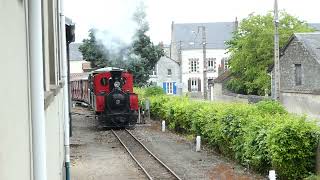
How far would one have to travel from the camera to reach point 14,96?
2.86m

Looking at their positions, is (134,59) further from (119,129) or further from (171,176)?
(171,176)

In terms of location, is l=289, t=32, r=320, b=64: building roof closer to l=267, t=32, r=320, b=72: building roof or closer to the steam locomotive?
l=267, t=32, r=320, b=72: building roof

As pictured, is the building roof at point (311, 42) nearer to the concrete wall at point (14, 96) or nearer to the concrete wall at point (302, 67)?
the concrete wall at point (302, 67)

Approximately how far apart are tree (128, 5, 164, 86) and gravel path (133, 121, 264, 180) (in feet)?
60.7

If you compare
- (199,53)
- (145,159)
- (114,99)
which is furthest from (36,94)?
(199,53)

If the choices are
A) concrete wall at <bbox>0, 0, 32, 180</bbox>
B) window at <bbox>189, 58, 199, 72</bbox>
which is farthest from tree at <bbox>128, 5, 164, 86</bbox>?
window at <bbox>189, 58, 199, 72</bbox>

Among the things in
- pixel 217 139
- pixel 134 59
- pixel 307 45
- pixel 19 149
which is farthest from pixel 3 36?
pixel 134 59

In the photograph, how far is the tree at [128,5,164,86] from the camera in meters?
40.8

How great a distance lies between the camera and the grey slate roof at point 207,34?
8150cm

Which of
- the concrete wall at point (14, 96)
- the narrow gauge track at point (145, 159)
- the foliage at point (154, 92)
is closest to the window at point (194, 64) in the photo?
the foliage at point (154, 92)

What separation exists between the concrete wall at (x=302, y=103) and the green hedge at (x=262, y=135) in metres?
13.8

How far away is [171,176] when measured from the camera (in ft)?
43.1

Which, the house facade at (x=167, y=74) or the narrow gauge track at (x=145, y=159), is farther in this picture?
the house facade at (x=167, y=74)

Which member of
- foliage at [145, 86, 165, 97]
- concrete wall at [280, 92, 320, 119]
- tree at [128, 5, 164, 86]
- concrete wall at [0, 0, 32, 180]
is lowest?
concrete wall at [280, 92, 320, 119]
